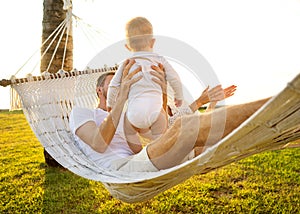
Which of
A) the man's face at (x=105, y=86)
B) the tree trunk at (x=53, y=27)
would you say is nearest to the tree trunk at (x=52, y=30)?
the tree trunk at (x=53, y=27)

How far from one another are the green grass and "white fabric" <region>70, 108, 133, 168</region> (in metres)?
0.73

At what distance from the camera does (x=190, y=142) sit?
1559 millimetres

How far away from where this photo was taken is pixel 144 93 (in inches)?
76.5

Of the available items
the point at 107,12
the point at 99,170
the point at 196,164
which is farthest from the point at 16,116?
the point at 196,164

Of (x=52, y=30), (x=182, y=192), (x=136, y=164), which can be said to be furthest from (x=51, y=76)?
(x=182, y=192)

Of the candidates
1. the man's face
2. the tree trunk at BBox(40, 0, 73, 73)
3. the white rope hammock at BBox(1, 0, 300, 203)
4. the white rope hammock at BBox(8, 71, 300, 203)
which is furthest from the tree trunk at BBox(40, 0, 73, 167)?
the man's face

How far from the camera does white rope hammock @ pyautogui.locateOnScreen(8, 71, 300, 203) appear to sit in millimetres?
1216

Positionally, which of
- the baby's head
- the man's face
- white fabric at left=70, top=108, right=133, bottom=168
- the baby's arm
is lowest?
white fabric at left=70, top=108, right=133, bottom=168

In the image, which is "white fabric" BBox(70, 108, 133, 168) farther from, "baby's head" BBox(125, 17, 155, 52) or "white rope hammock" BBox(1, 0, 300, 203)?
"baby's head" BBox(125, 17, 155, 52)

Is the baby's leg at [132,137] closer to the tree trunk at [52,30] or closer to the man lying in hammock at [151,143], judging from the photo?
the man lying in hammock at [151,143]

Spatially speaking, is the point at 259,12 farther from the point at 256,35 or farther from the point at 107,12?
the point at 107,12

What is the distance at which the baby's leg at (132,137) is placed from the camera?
2041 millimetres

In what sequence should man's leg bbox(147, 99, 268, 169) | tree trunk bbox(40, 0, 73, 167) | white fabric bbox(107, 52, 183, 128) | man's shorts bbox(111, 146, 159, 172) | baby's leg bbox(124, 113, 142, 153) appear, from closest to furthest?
man's leg bbox(147, 99, 268, 169)
man's shorts bbox(111, 146, 159, 172)
white fabric bbox(107, 52, 183, 128)
baby's leg bbox(124, 113, 142, 153)
tree trunk bbox(40, 0, 73, 167)

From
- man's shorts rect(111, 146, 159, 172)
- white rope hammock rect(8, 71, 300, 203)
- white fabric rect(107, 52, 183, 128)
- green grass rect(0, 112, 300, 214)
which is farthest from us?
green grass rect(0, 112, 300, 214)
